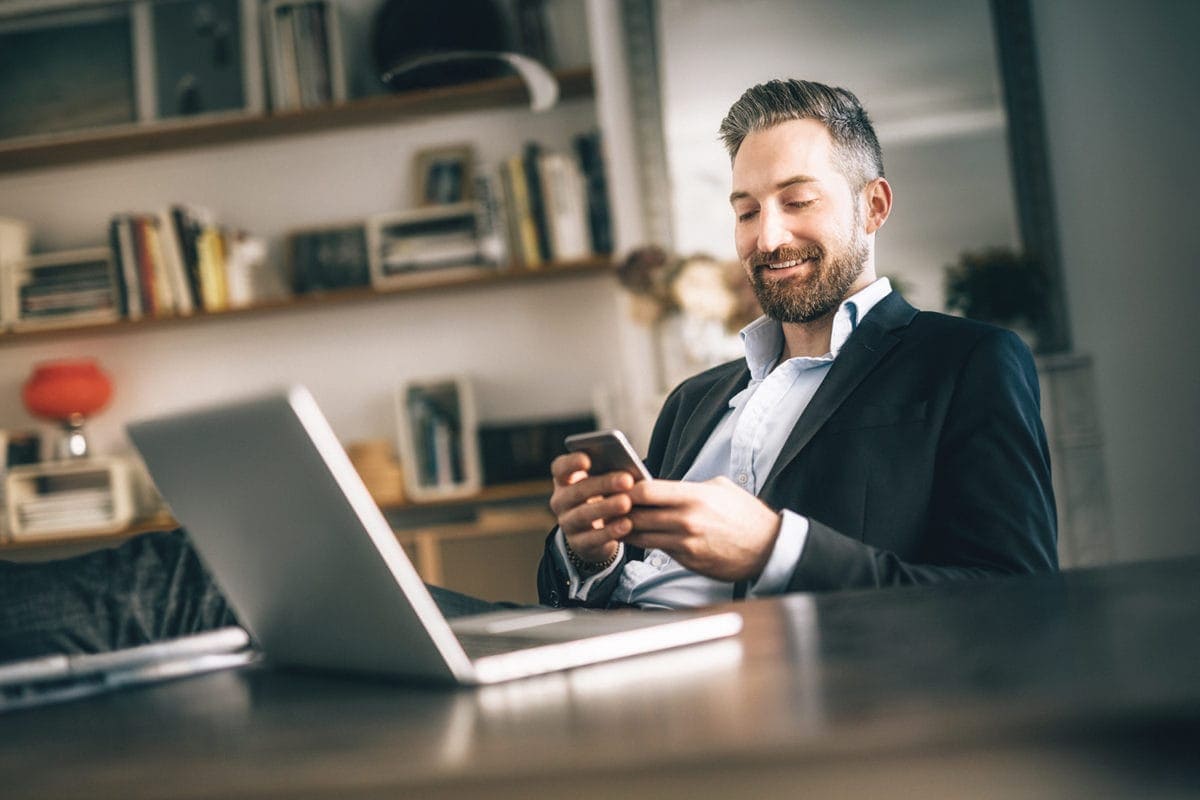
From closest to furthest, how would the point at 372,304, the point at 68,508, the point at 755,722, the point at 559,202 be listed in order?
the point at 755,722 → the point at 559,202 → the point at 68,508 → the point at 372,304

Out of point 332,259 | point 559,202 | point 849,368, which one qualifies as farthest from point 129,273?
point 849,368

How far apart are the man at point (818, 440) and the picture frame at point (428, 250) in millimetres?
1876

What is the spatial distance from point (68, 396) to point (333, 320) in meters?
0.88

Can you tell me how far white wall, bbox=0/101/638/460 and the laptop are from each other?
2.81 meters

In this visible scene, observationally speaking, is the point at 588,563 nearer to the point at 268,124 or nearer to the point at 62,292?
the point at 268,124

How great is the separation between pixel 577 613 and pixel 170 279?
3083mm

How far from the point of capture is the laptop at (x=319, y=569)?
69 centimetres

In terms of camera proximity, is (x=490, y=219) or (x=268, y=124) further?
(x=268, y=124)

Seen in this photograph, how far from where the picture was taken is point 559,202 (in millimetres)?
3488

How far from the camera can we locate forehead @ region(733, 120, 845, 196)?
1.63 m

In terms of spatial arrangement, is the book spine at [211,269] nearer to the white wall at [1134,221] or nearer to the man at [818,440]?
the man at [818,440]

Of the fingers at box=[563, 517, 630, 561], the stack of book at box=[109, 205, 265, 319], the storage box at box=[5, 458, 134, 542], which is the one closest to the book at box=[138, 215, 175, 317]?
the stack of book at box=[109, 205, 265, 319]

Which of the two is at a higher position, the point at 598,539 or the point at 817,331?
the point at 817,331

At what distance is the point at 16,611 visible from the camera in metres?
1.69
